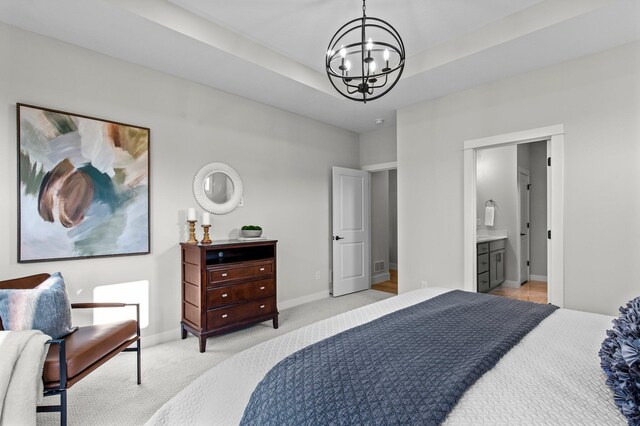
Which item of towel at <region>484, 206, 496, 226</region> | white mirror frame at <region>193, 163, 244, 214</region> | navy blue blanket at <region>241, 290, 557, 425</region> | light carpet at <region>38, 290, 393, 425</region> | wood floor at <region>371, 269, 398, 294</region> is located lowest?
wood floor at <region>371, 269, 398, 294</region>

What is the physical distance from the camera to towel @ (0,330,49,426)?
5.22ft

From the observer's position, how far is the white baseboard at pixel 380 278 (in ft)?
19.4

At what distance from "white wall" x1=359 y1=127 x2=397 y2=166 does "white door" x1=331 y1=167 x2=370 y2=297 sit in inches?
11.2

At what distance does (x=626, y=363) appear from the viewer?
909 mm

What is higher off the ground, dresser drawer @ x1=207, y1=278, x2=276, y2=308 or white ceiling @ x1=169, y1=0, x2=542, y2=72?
white ceiling @ x1=169, y1=0, x2=542, y2=72

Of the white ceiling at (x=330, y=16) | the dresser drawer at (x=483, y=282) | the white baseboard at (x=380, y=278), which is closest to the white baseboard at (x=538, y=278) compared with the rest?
the dresser drawer at (x=483, y=282)

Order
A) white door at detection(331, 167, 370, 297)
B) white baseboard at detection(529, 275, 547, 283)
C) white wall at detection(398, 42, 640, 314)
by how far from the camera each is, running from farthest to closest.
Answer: white baseboard at detection(529, 275, 547, 283), white door at detection(331, 167, 370, 297), white wall at detection(398, 42, 640, 314)

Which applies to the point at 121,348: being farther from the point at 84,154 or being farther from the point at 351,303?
the point at 351,303

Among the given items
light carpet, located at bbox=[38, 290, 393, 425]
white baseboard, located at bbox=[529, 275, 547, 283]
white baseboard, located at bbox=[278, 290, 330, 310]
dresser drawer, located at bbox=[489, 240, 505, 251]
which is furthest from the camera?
white baseboard, located at bbox=[529, 275, 547, 283]

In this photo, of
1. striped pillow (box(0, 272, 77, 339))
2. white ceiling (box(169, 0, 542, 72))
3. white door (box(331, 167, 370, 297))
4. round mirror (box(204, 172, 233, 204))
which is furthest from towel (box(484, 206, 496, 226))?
striped pillow (box(0, 272, 77, 339))

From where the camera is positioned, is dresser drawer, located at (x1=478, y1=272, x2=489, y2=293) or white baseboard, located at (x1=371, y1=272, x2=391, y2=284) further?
white baseboard, located at (x1=371, y1=272, x2=391, y2=284)

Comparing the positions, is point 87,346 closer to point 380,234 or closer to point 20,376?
point 20,376

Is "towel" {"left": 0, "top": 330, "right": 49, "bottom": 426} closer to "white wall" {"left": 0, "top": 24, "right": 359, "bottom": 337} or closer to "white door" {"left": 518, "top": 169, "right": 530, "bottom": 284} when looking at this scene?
"white wall" {"left": 0, "top": 24, "right": 359, "bottom": 337}

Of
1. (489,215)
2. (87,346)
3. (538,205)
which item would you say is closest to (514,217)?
(489,215)
